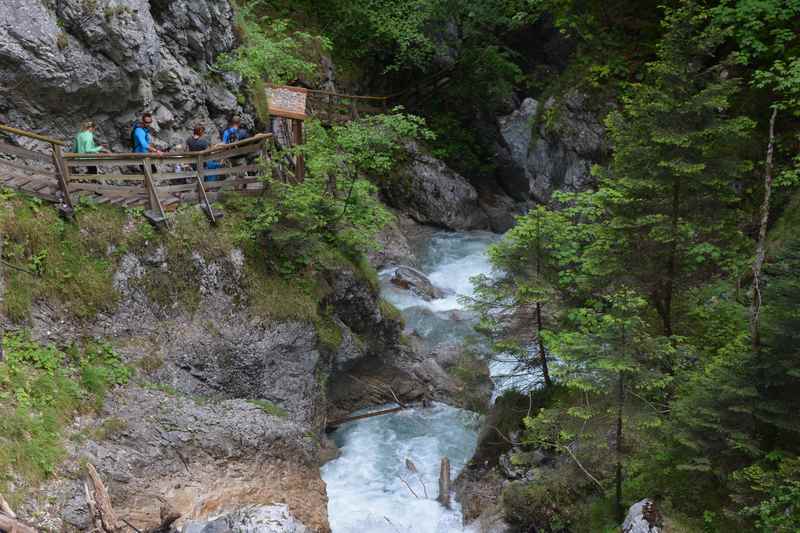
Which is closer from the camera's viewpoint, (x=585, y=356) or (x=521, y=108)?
(x=585, y=356)

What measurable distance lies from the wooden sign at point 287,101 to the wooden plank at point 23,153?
191 inches

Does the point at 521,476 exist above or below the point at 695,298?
below

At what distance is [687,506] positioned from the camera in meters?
9.12

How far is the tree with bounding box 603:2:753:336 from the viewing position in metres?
10.6

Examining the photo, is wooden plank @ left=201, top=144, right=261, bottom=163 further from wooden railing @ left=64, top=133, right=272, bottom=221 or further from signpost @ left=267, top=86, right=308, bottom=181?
signpost @ left=267, top=86, right=308, bottom=181

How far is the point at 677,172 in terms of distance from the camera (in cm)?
1066

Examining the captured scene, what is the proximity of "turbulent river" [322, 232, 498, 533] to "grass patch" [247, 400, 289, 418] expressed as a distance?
1.83 metres

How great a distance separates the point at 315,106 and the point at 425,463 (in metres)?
16.5

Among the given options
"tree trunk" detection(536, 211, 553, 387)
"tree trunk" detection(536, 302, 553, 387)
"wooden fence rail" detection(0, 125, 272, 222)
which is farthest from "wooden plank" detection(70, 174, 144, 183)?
"tree trunk" detection(536, 302, 553, 387)

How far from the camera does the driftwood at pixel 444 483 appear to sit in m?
12.9

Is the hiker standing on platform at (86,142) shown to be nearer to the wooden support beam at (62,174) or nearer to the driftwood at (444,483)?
the wooden support beam at (62,174)

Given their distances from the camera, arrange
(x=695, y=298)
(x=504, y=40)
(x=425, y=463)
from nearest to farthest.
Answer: (x=695, y=298) < (x=425, y=463) < (x=504, y=40)

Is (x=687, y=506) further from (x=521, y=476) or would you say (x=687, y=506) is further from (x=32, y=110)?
(x=32, y=110)

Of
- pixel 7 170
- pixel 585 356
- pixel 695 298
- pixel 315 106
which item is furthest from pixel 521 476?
pixel 315 106
